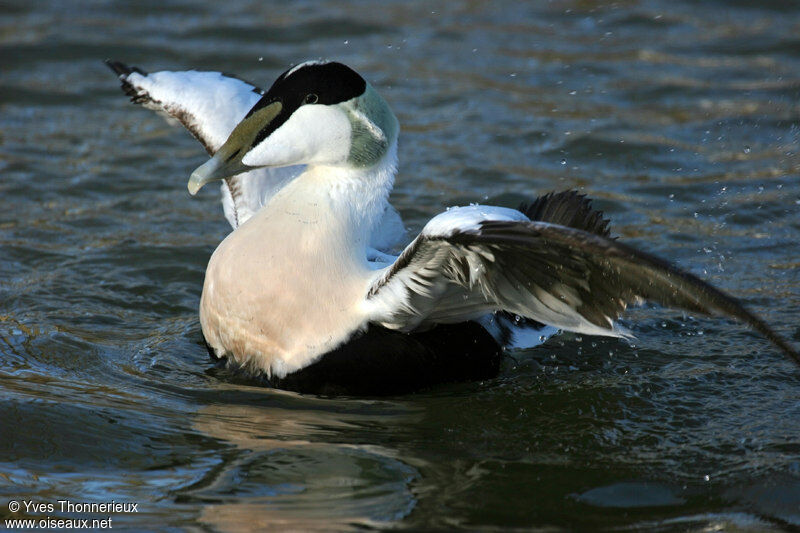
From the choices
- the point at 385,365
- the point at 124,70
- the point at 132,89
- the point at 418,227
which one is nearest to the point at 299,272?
the point at 385,365

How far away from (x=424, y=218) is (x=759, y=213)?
182 cm

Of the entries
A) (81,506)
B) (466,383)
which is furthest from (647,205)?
(81,506)

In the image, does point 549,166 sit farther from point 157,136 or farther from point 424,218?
point 157,136

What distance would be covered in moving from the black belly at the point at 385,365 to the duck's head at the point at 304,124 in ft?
2.26

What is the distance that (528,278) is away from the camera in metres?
3.63

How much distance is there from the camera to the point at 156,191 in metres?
6.59

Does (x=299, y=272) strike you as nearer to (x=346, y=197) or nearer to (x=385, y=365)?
(x=346, y=197)

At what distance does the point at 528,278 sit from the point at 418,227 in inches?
101

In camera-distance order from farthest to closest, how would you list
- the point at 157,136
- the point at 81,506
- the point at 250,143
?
the point at 157,136, the point at 250,143, the point at 81,506

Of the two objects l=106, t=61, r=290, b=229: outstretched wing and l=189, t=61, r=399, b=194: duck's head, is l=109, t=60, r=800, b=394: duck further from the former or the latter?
l=106, t=61, r=290, b=229: outstretched wing

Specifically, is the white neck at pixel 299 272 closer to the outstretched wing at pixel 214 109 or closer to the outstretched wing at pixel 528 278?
the outstretched wing at pixel 528 278

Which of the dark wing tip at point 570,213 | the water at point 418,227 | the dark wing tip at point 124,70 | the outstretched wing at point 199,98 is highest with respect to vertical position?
the dark wing tip at point 124,70

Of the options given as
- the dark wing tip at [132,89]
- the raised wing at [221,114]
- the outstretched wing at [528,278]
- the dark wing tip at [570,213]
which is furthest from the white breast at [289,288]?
the dark wing tip at [132,89]

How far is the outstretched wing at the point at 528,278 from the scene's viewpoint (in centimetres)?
324
